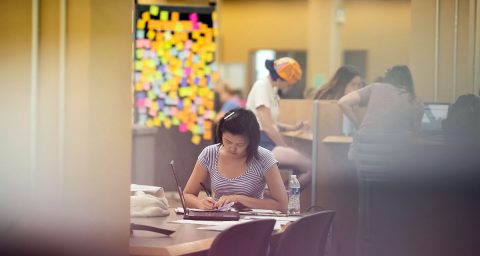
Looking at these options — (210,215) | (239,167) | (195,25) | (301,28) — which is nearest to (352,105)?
(239,167)

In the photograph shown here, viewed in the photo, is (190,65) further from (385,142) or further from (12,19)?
(12,19)

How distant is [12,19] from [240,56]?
Answer: 17.2 m

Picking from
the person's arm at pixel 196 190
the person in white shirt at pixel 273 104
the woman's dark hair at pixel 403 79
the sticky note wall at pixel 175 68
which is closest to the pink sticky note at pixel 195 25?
the sticky note wall at pixel 175 68

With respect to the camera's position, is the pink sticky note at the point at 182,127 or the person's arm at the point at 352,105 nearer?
the person's arm at the point at 352,105

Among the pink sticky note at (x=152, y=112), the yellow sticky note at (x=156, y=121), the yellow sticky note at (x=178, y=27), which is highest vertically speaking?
the yellow sticky note at (x=178, y=27)

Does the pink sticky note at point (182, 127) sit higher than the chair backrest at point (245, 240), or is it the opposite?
the pink sticky note at point (182, 127)

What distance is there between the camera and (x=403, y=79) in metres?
5.67

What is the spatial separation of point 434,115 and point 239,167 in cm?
139

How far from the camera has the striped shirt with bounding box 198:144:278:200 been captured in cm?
485

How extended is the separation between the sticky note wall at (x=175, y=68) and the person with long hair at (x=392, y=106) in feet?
10.9

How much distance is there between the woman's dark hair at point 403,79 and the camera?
5668 millimetres

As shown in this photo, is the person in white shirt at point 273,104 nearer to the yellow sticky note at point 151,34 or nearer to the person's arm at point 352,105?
the person's arm at point 352,105

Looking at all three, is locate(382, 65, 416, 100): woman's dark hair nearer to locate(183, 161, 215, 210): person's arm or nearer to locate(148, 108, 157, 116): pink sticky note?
locate(183, 161, 215, 210): person's arm

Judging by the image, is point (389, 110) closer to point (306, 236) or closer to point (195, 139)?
point (306, 236)
